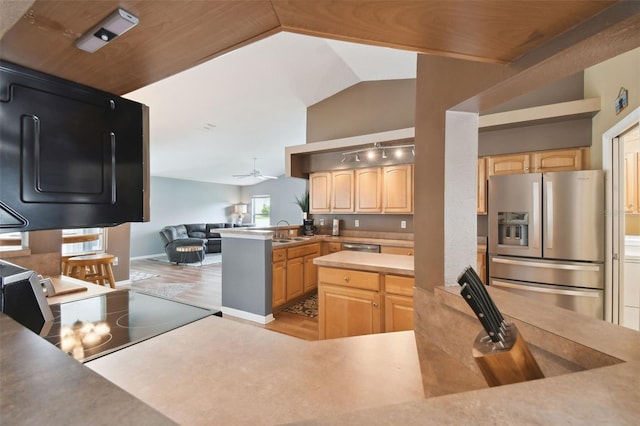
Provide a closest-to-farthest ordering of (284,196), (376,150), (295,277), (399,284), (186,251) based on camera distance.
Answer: (399,284)
(295,277)
(376,150)
(186,251)
(284,196)

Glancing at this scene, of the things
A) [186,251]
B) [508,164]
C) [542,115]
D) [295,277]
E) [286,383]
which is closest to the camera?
[286,383]

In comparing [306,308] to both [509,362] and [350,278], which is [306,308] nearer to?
[350,278]

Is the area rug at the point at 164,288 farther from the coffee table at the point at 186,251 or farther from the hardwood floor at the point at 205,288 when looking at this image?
the coffee table at the point at 186,251

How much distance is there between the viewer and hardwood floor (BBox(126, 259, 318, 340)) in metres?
3.16

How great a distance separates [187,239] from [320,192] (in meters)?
4.42

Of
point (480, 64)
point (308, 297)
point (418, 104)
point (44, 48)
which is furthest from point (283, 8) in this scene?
point (308, 297)

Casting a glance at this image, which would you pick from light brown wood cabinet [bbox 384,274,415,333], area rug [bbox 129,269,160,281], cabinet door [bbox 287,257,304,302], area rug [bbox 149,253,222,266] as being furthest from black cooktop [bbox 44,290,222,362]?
area rug [bbox 149,253,222,266]

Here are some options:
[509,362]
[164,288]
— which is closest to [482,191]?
[509,362]

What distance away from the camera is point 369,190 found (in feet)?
14.5

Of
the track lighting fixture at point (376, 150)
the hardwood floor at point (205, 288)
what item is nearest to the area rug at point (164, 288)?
the hardwood floor at point (205, 288)

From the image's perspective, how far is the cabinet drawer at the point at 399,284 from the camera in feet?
6.62

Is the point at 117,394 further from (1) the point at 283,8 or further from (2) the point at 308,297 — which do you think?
(2) the point at 308,297

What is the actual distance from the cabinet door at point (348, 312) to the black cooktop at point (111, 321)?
1.27 metres

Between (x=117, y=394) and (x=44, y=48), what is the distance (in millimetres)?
788
